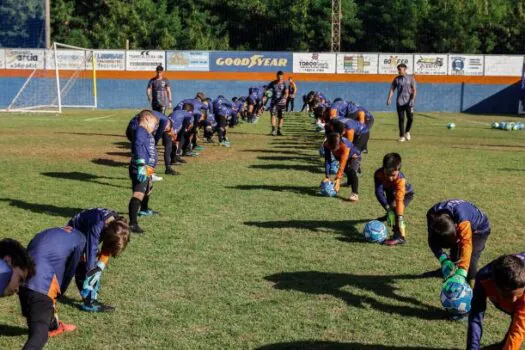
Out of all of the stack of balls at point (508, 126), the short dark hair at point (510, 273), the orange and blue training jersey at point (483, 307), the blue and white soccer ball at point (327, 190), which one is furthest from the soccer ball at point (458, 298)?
the stack of balls at point (508, 126)

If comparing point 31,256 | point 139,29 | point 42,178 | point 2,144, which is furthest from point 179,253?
point 139,29

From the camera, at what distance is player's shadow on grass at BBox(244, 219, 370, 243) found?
9.10m

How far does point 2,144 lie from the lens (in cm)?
1891

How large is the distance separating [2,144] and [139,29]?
31566mm

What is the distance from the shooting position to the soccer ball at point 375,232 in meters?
8.62

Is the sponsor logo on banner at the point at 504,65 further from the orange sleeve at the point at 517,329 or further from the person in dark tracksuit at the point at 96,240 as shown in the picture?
the orange sleeve at the point at 517,329

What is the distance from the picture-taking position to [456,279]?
5891 millimetres

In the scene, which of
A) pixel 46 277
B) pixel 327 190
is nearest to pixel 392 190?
pixel 327 190

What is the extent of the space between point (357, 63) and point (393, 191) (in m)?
30.8

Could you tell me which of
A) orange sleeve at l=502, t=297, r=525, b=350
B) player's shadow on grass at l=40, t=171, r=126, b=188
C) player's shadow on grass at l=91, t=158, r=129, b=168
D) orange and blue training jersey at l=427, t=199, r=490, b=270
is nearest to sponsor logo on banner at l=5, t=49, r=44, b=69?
player's shadow on grass at l=91, t=158, r=129, b=168

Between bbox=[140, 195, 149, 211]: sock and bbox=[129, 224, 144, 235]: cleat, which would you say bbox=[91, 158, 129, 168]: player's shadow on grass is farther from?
bbox=[129, 224, 144, 235]: cleat

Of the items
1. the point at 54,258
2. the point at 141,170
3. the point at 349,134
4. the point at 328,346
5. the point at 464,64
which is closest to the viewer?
the point at 54,258

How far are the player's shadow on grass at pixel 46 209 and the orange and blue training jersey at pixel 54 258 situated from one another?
15.5 feet

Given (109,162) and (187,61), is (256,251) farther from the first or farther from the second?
(187,61)
